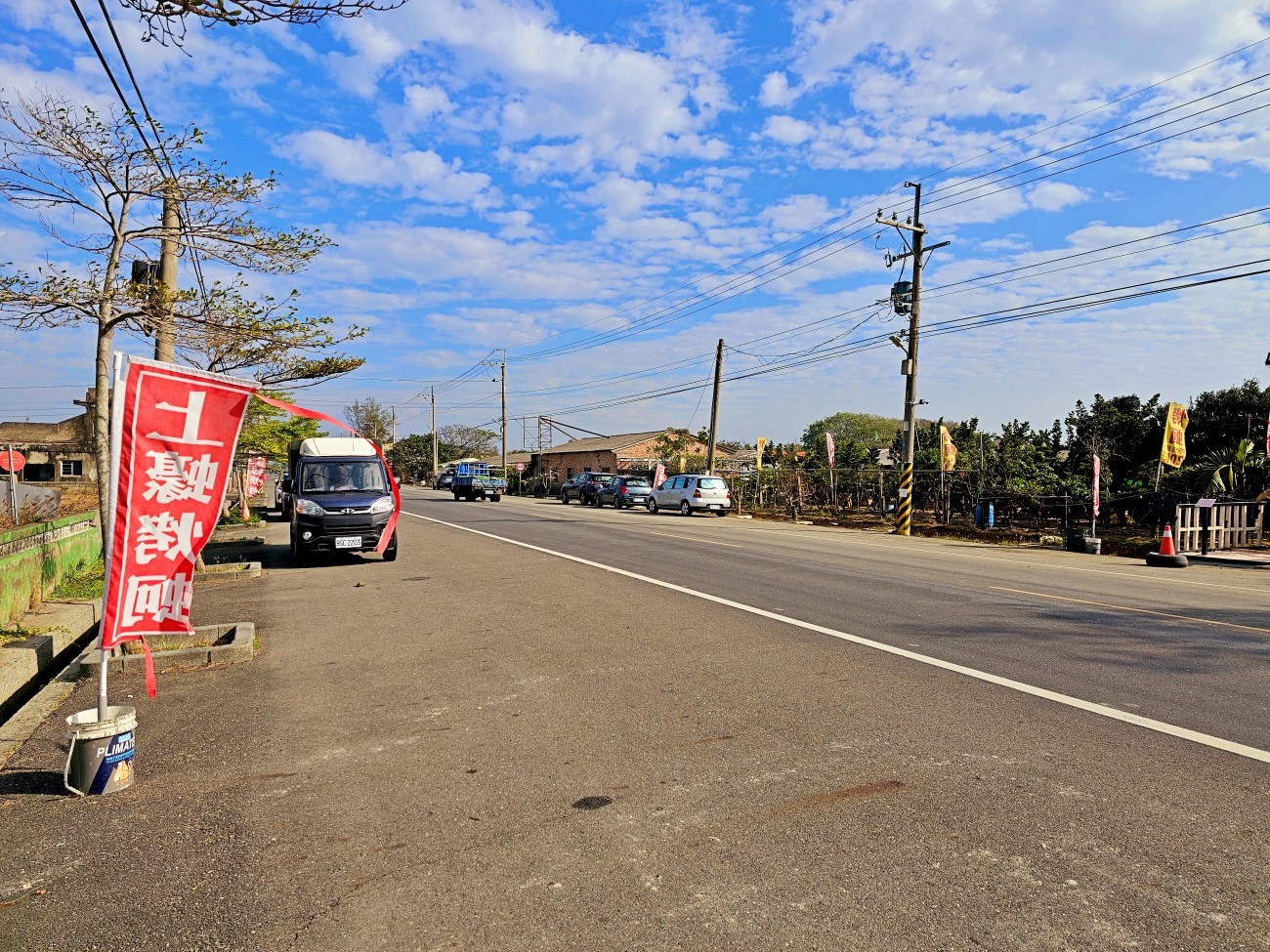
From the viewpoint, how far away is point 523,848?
3482 mm

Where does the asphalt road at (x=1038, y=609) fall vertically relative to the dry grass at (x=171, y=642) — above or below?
above

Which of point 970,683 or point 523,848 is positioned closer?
point 523,848

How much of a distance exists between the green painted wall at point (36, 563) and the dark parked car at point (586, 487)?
32.6m

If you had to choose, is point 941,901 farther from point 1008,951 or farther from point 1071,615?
point 1071,615

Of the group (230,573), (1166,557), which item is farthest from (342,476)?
(1166,557)

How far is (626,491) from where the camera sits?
40438mm

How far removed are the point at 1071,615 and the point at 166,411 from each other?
28.6 feet

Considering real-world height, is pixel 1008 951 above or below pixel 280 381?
below

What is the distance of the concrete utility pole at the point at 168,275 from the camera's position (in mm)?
8797

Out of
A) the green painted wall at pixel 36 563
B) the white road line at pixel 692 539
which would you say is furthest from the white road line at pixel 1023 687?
the green painted wall at pixel 36 563

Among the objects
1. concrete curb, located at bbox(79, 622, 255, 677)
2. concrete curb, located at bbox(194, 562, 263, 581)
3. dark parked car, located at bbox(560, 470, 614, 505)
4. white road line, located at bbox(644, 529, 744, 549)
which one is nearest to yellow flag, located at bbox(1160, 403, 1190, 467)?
white road line, located at bbox(644, 529, 744, 549)

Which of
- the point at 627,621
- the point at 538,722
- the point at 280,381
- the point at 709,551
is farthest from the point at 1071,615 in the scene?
the point at 280,381

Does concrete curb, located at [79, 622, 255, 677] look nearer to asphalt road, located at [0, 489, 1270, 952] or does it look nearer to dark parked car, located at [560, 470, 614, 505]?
asphalt road, located at [0, 489, 1270, 952]

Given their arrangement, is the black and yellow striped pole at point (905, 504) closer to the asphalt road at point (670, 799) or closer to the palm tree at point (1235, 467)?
the palm tree at point (1235, 467)
